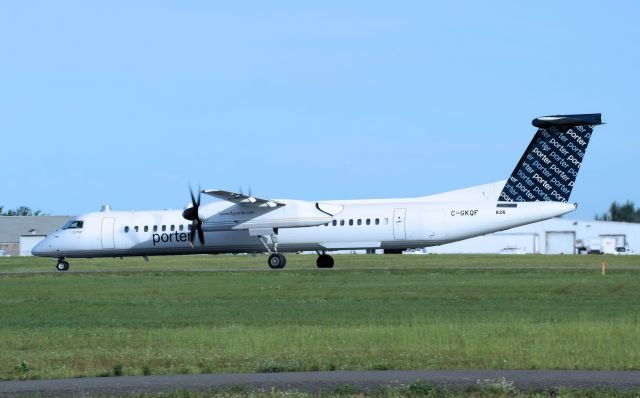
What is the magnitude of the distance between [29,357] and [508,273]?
28.6m

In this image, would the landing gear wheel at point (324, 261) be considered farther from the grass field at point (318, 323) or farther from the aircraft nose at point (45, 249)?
the aircraft nose at point (45, 249)

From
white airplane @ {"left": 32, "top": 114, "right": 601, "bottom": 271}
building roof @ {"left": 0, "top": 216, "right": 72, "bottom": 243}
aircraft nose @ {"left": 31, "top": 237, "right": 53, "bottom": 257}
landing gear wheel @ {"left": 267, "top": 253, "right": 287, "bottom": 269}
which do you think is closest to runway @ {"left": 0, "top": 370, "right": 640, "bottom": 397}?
white airplane @ {"left": 32, "top": 114, "right": 601, "bottom": 271}

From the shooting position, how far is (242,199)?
4938cm

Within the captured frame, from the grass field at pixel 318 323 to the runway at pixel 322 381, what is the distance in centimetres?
150

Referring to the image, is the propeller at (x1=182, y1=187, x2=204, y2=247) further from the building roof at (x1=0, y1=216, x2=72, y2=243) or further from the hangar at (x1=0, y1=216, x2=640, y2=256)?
the building roof at (x1=0, y1=216, x2=72, y2=243)

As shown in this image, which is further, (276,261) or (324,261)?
(324,261)

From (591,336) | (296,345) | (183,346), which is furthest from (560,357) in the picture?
(183,346)

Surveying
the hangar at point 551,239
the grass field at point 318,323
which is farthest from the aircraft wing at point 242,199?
the hangar at point 551,239

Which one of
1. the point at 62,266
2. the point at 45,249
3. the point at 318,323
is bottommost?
the point at 318,323

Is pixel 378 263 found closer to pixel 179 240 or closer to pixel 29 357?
pixel 179 240

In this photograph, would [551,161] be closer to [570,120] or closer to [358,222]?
[570,120]

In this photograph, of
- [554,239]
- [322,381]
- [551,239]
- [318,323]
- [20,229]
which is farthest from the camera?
[20,229]

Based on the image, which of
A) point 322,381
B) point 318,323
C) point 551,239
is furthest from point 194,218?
point 551,239

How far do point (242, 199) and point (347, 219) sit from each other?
511 cm
